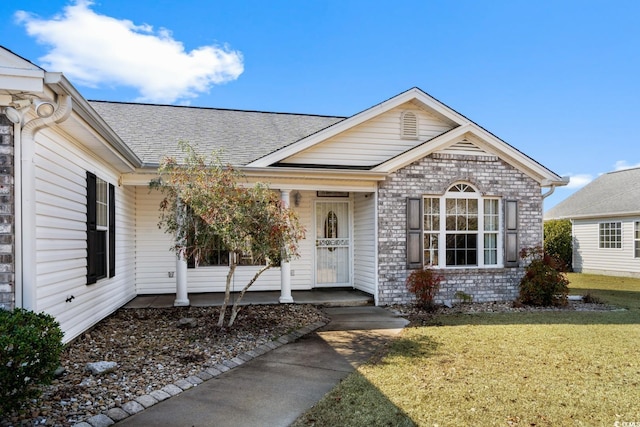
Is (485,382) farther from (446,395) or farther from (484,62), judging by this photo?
(484,62)

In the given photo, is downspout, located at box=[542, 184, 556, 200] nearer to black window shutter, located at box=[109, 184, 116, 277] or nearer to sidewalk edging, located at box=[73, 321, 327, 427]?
sidewalk edging, located at box=[73, 321, 327, 427]

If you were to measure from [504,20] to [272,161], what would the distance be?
25.1 ft

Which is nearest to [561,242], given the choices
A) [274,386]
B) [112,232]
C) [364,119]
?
[364,119]

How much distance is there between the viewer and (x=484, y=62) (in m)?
12.6

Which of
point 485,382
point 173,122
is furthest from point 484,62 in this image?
point 485,382

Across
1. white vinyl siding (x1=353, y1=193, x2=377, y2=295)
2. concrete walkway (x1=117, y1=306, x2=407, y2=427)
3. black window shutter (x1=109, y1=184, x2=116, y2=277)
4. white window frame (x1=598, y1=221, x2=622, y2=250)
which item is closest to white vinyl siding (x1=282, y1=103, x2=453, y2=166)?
white vinyl siding (x1=353, y1=193, x2=377, y2=295)

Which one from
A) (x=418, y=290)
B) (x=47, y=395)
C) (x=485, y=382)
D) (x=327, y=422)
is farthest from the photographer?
(x=418, y=290)

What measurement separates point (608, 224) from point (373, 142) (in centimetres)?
1385

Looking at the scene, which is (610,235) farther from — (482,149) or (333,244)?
(333,244)

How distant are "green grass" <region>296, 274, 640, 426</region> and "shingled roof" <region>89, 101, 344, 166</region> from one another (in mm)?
6083

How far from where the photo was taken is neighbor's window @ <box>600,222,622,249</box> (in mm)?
17453

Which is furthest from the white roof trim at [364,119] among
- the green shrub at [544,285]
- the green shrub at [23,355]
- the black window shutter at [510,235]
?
the green shrub at [23,355]

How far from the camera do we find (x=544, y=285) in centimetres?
980

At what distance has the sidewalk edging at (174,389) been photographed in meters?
3.59
